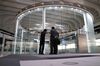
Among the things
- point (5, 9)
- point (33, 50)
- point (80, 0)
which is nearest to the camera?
point (33, 50)

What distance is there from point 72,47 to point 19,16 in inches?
240

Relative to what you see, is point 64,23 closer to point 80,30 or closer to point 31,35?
point 80,30

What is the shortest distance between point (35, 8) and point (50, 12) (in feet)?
4.78

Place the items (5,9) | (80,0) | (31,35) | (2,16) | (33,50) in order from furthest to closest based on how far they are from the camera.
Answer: (2,16) < (5,9) < (80,0) < (31,35) < (33,50)

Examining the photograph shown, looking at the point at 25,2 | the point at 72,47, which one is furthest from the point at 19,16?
the point at 72,47

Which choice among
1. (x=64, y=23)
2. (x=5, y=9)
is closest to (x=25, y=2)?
(x=5, y=9)

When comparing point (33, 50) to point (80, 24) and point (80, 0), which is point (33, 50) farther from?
point (80, 0)

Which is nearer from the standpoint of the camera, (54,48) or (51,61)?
(51,61)

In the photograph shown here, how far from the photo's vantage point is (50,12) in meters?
11.1

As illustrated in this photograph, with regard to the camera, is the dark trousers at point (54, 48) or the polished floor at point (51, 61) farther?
the dark trousers at point (54, 48)

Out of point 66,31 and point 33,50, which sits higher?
point 66,31

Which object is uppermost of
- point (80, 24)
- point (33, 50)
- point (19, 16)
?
point (19, 16)

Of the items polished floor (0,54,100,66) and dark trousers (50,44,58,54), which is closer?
polished floor (0,54,100,66)

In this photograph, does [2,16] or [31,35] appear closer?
[31,35]
